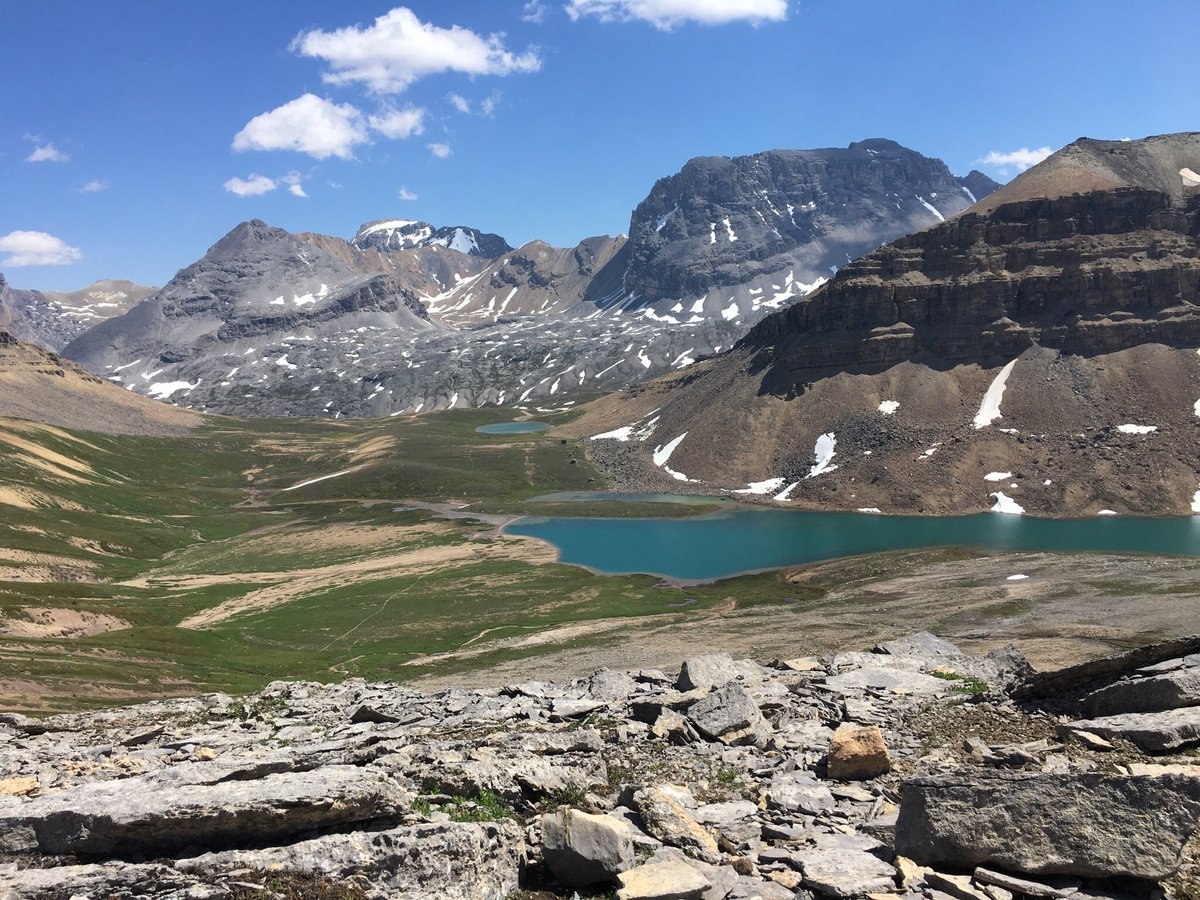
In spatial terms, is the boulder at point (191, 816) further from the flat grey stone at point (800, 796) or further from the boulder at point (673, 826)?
the flat grey stone at point (800, 796)

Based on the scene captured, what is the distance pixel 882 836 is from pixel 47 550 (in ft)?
406

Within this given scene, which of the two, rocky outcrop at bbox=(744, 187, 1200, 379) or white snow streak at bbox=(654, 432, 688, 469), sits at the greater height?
rocky outcrop at bbox=(744, 187, 1200, 379)

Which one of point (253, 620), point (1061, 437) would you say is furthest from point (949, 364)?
point (253, 620)

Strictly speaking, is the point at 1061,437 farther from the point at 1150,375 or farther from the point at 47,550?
the point at 47,550

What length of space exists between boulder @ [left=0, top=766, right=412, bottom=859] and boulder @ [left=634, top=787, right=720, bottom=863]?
15.1 ft

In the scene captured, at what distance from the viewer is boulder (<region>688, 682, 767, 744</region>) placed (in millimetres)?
21672

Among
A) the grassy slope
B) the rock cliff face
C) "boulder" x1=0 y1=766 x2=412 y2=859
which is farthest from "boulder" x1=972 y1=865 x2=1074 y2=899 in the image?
the rock cliff face

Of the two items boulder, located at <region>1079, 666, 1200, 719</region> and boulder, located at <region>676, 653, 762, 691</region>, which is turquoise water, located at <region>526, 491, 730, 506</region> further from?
boulder, located at <region>1079, 666, 1200, 719</region>

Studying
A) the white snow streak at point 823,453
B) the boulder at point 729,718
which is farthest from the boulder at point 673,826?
the white snow streak at point 823,453

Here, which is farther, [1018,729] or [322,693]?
[322,693]

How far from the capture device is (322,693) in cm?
4025

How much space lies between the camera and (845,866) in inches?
516

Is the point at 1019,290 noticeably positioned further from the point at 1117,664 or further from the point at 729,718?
the point at 729,718

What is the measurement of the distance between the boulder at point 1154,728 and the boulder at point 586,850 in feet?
34.9
